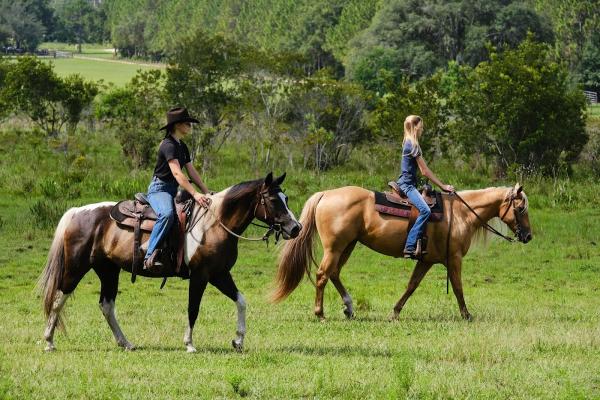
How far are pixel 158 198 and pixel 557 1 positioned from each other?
305 ft

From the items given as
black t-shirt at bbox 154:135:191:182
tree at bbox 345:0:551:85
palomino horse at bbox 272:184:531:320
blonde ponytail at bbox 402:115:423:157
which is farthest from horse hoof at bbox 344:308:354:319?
tree at bbox 345:0:551:85

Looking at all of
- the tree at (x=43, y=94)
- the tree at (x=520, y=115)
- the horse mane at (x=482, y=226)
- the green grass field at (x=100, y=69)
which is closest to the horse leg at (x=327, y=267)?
the horse mane at (x=482, y=226)

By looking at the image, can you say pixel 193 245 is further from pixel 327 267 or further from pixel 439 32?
pixel 439 32

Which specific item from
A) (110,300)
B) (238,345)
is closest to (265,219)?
(238,345)

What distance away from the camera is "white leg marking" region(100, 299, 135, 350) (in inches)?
427

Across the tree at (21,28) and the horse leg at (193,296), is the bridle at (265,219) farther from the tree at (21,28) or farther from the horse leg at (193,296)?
the tree at (21,28)

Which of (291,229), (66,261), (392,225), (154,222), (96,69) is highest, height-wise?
(291,229)

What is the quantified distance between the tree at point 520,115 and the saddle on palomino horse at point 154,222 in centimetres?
2090

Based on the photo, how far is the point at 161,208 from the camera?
10.5 m

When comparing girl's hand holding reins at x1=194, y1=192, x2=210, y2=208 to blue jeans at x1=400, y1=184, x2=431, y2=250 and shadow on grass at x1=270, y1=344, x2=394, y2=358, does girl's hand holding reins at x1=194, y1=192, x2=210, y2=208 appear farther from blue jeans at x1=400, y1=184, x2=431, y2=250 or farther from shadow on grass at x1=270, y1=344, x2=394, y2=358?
blue jeans at x1=400, y1=184, x2=431, y2=250

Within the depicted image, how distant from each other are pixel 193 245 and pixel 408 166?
3.90m

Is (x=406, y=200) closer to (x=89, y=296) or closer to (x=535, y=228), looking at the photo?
(x=89, y=296)

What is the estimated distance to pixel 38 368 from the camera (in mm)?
9430

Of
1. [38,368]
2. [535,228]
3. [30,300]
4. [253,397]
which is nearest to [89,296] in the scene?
[30,300]
